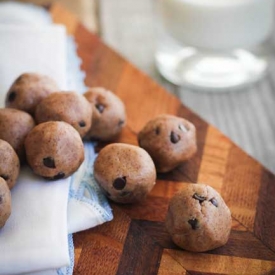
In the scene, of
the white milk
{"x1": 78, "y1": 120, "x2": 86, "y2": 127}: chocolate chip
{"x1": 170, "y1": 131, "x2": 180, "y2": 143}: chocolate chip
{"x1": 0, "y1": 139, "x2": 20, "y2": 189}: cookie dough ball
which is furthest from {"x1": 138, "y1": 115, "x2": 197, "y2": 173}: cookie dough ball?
the white milk

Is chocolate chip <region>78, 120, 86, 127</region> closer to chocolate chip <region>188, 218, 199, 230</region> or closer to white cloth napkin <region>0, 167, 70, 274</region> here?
white cloth napkin <region>0, 167, 70, 274</region>

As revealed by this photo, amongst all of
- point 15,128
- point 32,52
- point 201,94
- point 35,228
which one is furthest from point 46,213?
point 201,94

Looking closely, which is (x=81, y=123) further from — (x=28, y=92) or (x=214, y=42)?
(x=214, y=42)

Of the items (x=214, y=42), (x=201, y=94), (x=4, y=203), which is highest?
(x=4, y=203)

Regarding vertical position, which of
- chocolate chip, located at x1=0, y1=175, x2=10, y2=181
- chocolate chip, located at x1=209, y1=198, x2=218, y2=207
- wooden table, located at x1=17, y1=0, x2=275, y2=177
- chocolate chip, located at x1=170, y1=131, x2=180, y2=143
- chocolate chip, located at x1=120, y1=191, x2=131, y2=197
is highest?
chocolate chip, located at x1=209, y1=198, x2=218, y2=207

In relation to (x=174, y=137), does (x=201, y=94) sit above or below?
below

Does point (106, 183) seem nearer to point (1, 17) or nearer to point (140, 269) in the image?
point (140, 269)

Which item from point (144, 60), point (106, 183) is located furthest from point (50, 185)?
point (144, 60)
